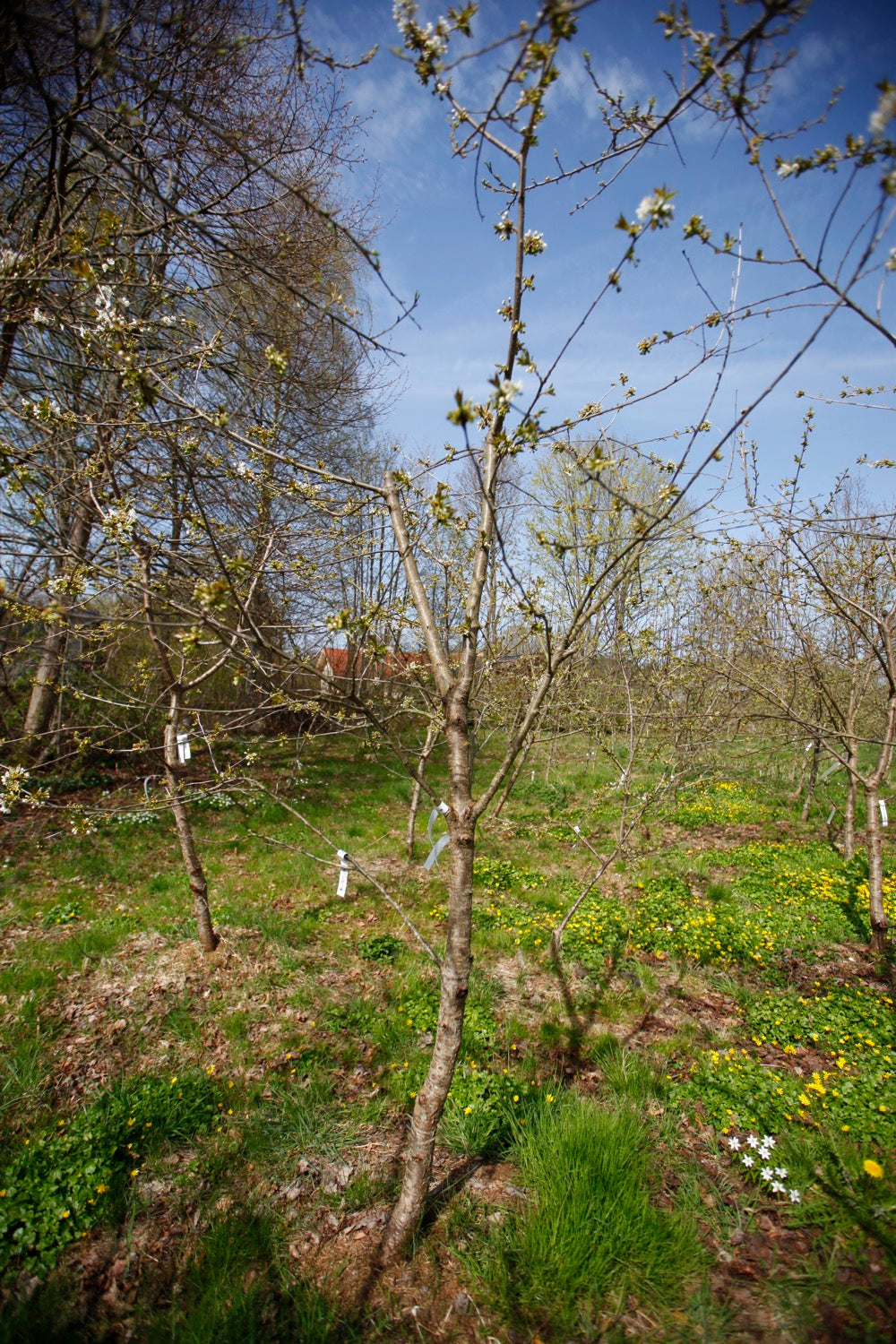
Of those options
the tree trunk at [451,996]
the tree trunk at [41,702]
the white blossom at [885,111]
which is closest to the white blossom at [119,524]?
the tree trunk at [451,996]

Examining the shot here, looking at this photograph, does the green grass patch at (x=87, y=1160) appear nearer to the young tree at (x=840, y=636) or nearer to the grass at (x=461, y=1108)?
the grass at (x=461, y=1108)

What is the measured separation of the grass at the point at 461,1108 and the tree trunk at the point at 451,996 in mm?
232

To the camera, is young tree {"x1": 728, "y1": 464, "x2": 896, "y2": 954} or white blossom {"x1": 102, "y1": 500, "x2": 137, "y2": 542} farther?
young tree {"x1": 728, "y1": 464, "x2": 896, "y2": 954}

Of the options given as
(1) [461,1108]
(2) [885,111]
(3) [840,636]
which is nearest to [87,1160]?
(1) [461,1108]

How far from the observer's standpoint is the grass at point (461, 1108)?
6.88ft

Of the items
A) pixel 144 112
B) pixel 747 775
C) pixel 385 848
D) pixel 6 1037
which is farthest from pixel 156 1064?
pixel 747 775

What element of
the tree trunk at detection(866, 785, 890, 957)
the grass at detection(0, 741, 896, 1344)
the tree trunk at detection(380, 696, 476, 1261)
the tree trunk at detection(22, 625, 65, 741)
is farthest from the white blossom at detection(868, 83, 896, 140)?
the tree trunk at detection(22, 625, 65, 741)

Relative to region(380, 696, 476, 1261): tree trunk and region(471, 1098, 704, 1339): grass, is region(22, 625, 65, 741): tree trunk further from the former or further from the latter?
region(471, 1098, 704, 1339): grass

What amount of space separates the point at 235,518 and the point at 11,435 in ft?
7.84

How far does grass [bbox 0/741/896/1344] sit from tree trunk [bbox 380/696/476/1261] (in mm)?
232

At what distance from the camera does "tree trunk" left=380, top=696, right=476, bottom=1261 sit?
2031 mm

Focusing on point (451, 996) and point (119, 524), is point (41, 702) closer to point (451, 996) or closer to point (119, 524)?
point (119, 524)

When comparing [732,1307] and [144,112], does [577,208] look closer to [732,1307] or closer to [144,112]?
[144,112]

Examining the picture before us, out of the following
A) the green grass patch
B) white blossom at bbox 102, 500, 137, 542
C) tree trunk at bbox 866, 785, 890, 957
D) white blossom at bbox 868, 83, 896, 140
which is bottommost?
the green grass patch
